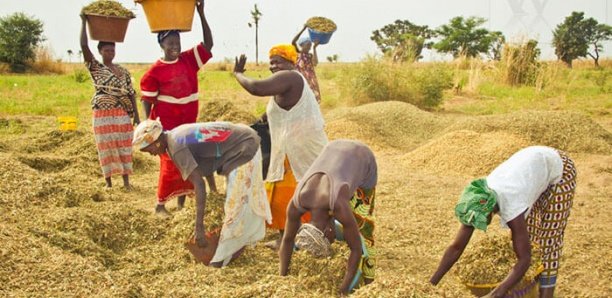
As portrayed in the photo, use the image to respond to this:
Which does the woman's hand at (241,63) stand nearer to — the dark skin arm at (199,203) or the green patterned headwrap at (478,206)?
the dark skin arm at (199,203)

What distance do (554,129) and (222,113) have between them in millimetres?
4806

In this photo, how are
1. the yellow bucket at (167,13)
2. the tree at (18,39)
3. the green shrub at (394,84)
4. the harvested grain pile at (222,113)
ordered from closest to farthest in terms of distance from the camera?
the yellow bucket at (167,13)
the harvested grain pile at (222,113)
the green shrub at (394,84)
the tree at (18,39)

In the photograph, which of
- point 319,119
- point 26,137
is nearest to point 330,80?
point 26,137

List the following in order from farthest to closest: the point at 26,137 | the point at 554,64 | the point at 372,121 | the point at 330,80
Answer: the point at 330,80 < the point at 554,64 < the point at 372,121 < the point at 26,137

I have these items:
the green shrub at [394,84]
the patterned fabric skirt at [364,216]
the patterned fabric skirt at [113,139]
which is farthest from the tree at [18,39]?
the patterned fabric skirt at [364,216]

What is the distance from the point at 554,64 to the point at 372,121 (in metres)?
8.14

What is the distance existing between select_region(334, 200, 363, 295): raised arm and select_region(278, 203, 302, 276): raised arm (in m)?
0.27

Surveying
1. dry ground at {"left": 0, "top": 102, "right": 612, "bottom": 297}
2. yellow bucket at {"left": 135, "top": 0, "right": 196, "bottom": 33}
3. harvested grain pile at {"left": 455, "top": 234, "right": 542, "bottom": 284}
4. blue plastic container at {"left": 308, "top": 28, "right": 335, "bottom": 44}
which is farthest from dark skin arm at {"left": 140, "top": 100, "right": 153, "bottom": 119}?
blue plastic container at {"left": 308, "top": 28, "right": 335, "bottom": 44}

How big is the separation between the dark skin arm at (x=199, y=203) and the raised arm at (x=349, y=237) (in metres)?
1.06

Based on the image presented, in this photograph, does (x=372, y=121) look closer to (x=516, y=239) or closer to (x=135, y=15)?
(x=135, y=15)

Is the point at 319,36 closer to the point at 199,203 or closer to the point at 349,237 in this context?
the point at 199,203

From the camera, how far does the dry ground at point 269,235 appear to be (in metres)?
3.13

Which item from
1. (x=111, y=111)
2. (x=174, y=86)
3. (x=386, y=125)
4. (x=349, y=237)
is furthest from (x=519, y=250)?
(x=386, y=125)

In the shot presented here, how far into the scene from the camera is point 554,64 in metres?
15.3
